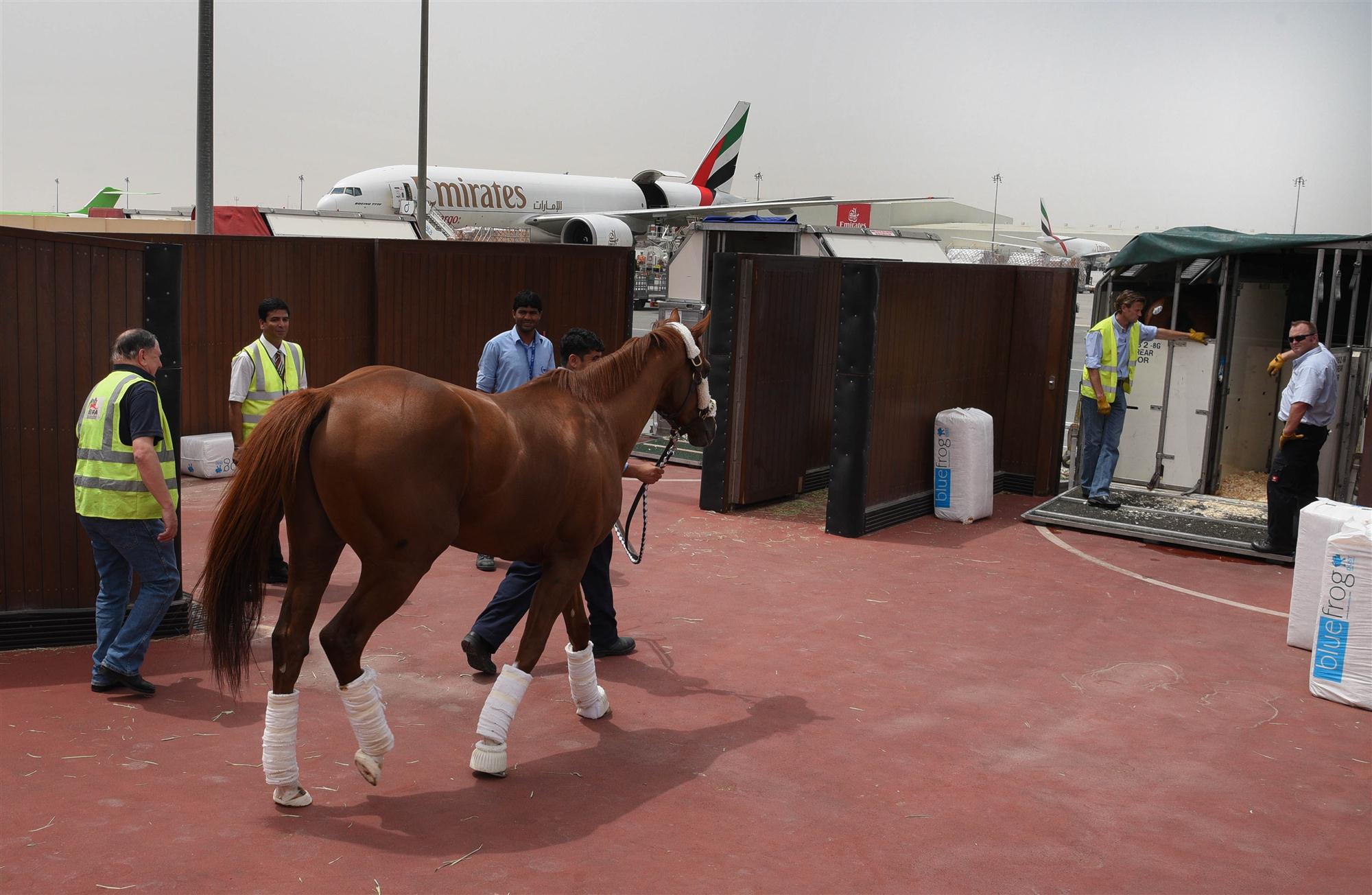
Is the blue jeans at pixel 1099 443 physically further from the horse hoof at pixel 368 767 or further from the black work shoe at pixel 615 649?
the horse hoof at pixel 368 767

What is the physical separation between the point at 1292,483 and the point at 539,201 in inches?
1129

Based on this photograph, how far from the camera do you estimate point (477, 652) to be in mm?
5637

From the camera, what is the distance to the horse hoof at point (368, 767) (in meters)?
4.17

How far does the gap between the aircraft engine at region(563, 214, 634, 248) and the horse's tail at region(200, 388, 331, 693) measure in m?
25.3

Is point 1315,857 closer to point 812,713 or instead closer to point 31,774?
point 812,713

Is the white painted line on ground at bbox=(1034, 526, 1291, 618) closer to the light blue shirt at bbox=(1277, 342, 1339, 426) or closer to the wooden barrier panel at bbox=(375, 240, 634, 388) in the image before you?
the light blue shirt at bbox=(1277, 342, 1339, 426)

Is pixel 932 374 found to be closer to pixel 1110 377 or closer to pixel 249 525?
pixel 1110 377

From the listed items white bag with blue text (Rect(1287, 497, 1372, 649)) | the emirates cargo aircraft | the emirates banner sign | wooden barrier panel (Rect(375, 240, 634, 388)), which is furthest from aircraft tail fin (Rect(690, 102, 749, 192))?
white bag with blue text (Rect(1287, 497, 1372, 649))

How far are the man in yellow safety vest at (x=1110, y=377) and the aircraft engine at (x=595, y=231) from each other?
1993 centimetres

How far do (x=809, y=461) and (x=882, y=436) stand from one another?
157 cm

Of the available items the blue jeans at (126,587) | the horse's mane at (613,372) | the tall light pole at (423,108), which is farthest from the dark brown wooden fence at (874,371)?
the tall light pole at (423,108)

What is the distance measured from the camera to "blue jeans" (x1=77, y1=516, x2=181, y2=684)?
5.11m

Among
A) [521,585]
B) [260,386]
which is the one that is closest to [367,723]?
[521,585]

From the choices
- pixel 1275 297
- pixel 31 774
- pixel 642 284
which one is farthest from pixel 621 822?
pixel 642 284
